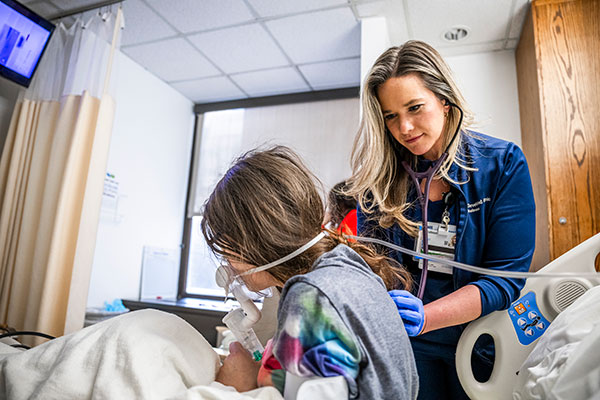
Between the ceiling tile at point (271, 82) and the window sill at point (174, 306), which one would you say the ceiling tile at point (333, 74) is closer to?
the ceiling tile at point (271, 82)

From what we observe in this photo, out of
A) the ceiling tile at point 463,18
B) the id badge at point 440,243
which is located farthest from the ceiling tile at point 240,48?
the id badge at point 440,243

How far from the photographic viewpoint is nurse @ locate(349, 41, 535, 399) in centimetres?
91

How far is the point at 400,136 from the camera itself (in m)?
1.16

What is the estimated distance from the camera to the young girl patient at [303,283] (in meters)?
0.56

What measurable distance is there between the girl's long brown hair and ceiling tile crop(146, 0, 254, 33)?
195cm

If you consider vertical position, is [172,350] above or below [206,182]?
below

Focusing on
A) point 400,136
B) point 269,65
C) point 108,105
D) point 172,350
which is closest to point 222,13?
point 269,65

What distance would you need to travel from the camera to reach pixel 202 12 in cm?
252

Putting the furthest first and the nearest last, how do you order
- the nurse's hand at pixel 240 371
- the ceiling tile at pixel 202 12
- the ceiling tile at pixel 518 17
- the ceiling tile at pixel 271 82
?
the ceiling tile at pixel 271 82 → the ceiling tile at pixel 202 12 → the ceiling tile at pixel 518 17 → the nurse's hand at pixel 240 371

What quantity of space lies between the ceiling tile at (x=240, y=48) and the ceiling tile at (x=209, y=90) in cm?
25

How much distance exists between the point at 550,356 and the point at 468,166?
535 millimetres

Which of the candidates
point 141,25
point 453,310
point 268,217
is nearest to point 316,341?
point 268,217

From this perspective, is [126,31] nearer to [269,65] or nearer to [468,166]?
[269,65]

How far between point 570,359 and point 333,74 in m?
2.92
